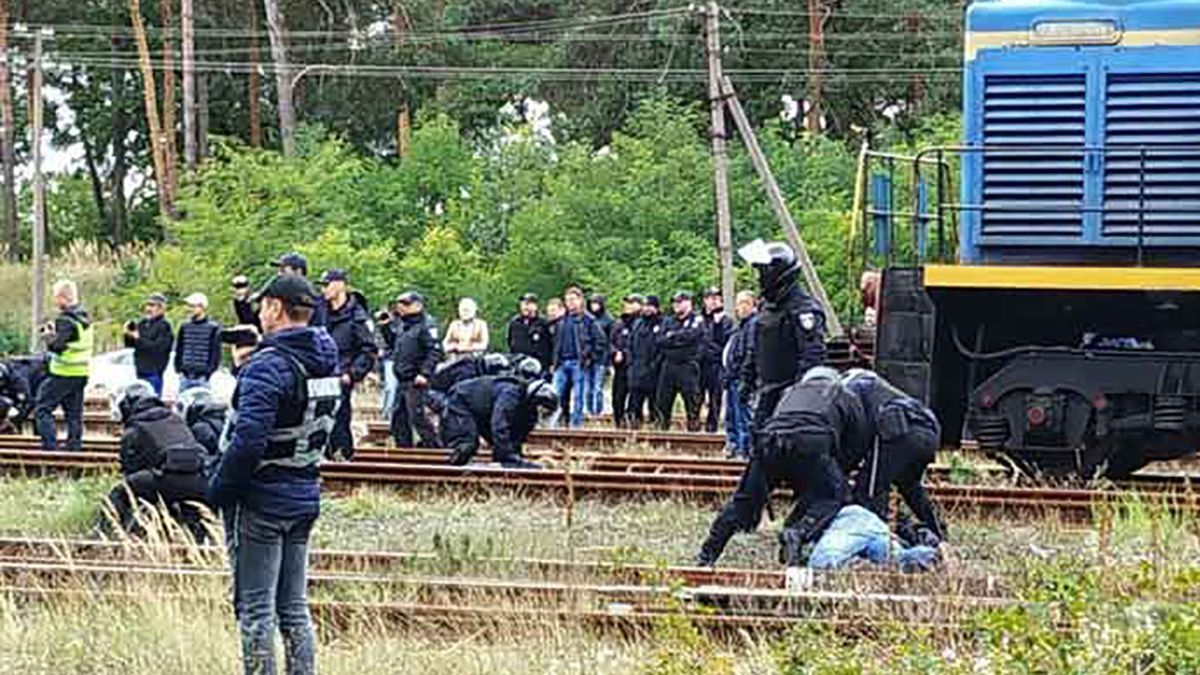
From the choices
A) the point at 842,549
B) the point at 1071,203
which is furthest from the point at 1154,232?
the point at 842,549

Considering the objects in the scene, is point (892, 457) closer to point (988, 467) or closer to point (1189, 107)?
point (1189, 107)

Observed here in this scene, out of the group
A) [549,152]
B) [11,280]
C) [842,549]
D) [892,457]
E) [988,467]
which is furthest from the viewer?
[11,280]

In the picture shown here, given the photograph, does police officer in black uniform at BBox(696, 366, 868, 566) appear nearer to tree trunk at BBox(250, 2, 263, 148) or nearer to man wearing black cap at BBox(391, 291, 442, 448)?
man wearing black cap at BBox(391, 291, 442, 448)

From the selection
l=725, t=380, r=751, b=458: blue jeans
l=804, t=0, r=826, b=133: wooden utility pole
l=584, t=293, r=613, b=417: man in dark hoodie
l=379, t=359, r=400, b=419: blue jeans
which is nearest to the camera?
l=725, t=380, r=751, b=458: blue jeans

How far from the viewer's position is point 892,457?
9.52 metres

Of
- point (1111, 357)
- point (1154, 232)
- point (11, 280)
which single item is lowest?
point (11, 280)

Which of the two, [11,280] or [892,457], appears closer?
[892,457]

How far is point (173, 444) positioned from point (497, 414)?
12.2ft

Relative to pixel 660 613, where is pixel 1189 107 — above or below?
above

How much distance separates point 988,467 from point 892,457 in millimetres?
4462

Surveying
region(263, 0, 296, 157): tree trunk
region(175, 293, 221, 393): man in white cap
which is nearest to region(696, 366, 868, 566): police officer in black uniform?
region(175, 293, 221, 393): man in white cap

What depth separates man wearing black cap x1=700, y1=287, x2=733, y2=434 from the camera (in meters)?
17.7

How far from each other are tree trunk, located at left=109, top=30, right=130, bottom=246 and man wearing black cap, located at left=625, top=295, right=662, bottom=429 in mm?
33361

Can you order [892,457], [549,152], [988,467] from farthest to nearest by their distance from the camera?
[549,152]
[988,467]
[892,457]
